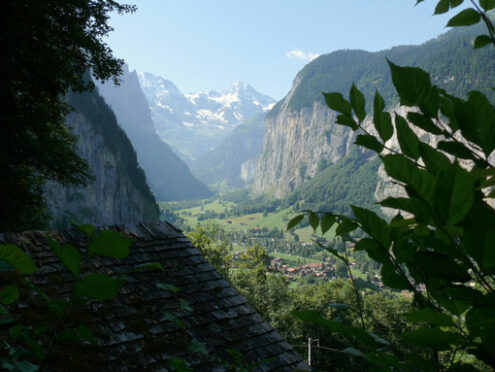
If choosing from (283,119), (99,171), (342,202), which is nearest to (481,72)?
(342,202)

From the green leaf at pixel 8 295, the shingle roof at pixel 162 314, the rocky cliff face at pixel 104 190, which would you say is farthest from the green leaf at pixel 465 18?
the rocky cliff face at pixel 104 190

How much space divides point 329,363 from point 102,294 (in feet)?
96.7

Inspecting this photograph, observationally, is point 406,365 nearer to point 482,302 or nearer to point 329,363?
point 482,302

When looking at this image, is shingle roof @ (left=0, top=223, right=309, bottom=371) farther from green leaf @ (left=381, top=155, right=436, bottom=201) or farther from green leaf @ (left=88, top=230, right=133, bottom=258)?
green leaf @ (left=381, top=155, right=436, bottom=201)

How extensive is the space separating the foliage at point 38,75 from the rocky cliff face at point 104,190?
164 feet

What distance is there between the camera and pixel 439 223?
0.38m

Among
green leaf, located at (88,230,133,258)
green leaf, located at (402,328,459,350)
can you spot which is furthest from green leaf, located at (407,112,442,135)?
green leaf, located at (88,230,133,258)

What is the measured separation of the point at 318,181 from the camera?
142 m

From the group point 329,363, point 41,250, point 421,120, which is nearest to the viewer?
point 421,120

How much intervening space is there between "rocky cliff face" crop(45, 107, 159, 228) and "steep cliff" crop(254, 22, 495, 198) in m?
90.1

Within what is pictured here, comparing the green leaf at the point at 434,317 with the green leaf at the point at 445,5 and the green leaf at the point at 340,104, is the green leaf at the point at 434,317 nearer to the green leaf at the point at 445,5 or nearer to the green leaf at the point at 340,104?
the green leaf at the point at 340,104

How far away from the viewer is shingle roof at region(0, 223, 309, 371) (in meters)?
2.33

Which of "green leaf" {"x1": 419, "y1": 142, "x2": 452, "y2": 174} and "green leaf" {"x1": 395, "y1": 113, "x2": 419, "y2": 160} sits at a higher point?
"green leaf" {"x1": 395, "y1": 113, "x2": 419, "y2": 160}

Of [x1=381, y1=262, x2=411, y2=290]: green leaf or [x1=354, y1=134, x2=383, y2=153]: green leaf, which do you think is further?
[x1=354, y1=134, x2=383, y2=153]: green leaf
